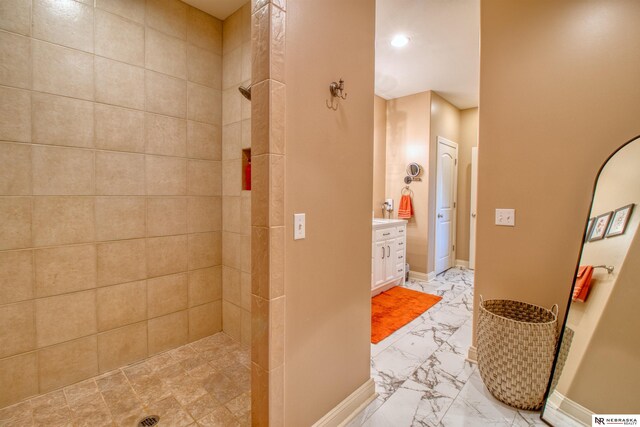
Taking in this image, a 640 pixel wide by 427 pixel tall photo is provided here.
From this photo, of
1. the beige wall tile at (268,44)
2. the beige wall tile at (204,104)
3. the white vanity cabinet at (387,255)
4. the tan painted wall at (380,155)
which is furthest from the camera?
the tan painted wall at (380,155)

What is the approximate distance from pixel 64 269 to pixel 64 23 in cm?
157

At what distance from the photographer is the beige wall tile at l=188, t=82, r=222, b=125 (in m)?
2.40

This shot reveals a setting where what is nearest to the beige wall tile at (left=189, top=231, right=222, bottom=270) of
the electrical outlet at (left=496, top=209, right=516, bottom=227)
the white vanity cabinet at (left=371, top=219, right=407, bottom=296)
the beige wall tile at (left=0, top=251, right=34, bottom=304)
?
the beige wall tile at (left=0, top=251, right=34, bottom=304)

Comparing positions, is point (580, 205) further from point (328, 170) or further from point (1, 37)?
point (1, 37)

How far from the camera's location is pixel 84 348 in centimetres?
194

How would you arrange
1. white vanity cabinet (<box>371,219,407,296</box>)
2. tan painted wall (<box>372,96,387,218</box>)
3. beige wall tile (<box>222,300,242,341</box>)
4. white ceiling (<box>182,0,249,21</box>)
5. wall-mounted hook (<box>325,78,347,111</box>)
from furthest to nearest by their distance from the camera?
tan painted wall (<box>372,96,387,218</box>) → white vanity cabinet (<box>371,219,407,296</box>) → beige wall tile (<box>222,300,242,341</box>) → white ceiling (<box>182,0,249,21</box>) → wall-mounted hook (<box>325,78,347,111</box>)

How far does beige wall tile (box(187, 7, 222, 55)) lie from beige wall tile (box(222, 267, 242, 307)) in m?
1.96

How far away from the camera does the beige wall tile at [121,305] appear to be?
201 cm

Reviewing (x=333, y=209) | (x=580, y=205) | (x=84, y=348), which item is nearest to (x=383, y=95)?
(x=580, y=205)

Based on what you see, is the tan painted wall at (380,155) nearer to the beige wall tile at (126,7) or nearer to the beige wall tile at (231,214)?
the beige wall tile at (231,214)

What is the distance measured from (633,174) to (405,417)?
1866mm


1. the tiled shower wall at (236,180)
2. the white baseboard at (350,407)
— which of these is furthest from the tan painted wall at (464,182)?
the tiled shower wall at (236,180)

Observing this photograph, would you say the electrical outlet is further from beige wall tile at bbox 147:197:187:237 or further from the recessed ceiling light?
beige wall tile at bbox 147:197:187:237

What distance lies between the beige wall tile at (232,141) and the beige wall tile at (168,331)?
55.0 inches
